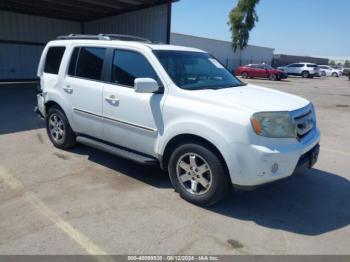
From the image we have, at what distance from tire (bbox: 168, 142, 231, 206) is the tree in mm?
39501

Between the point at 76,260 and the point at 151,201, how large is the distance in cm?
134

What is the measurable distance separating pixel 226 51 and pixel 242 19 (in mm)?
4398

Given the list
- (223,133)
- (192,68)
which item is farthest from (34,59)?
(223,133)

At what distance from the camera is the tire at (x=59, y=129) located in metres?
5.70

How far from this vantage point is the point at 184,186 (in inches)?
161

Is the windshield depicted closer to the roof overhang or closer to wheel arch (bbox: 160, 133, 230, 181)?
wheel arch (bbox: 160, 133, 230, 181)

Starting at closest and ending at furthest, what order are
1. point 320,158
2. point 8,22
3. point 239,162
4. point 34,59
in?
point 239,162, point 320,158, point 8,22, point 34,59

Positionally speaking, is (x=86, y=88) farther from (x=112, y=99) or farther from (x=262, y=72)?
(x=262, y=72)

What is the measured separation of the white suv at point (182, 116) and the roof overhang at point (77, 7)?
947 centimetres

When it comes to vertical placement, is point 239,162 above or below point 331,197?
above

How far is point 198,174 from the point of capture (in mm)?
3898

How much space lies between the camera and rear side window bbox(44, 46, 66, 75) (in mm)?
5664

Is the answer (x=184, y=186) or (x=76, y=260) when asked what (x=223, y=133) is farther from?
(x=76, y=260)

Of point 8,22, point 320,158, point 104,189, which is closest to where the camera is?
point 104,189
